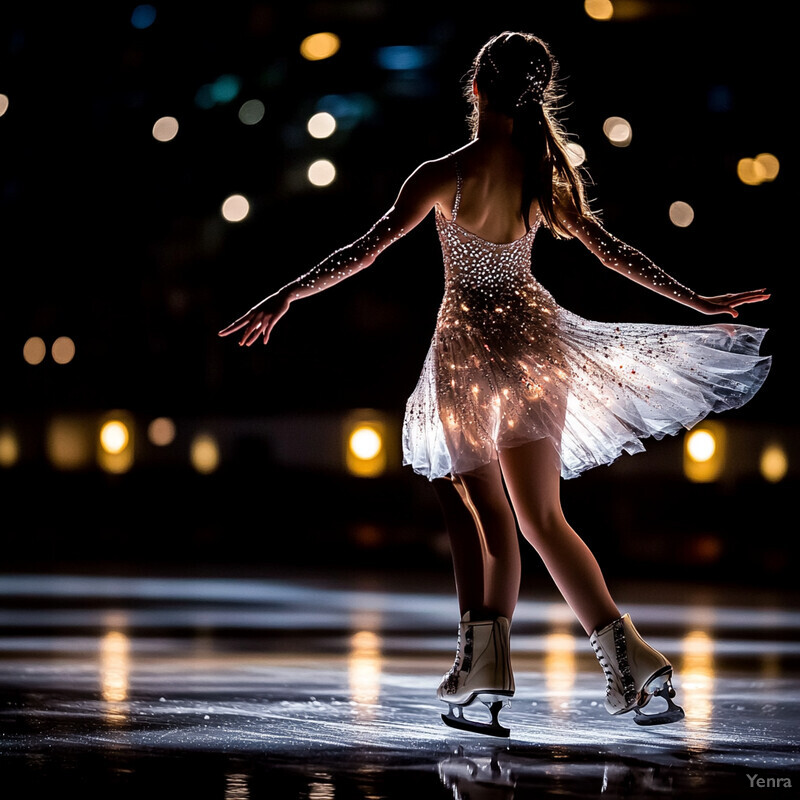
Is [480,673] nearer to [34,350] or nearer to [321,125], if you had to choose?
[321,125]

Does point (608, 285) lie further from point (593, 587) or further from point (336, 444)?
point (593, 587)

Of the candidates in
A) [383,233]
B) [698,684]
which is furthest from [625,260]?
[698,684]

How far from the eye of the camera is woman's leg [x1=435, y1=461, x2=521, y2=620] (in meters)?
5.25

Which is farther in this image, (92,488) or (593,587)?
(92,488)

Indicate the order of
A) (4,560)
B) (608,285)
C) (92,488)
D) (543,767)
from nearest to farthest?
(543,767), (4,560), (608,285), (92,488)

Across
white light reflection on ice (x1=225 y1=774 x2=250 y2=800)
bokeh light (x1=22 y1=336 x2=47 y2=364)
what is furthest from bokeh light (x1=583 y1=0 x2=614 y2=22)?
white light reflection on ice (x1=225 y1=774 x2=250 y2=800)

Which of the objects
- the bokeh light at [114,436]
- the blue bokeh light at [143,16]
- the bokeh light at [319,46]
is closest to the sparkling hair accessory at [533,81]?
the bokeh light at [114,436]

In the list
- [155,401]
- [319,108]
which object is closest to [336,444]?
[155,401]

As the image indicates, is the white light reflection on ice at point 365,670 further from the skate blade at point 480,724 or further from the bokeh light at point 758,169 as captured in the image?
the bokeh light at point 758,169

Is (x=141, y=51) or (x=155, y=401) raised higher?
(x=141, y=51)

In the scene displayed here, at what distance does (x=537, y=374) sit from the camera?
5.28 meters

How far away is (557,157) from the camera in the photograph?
544 cm

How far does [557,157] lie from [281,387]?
43.3 ft

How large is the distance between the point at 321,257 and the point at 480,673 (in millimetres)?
14121
